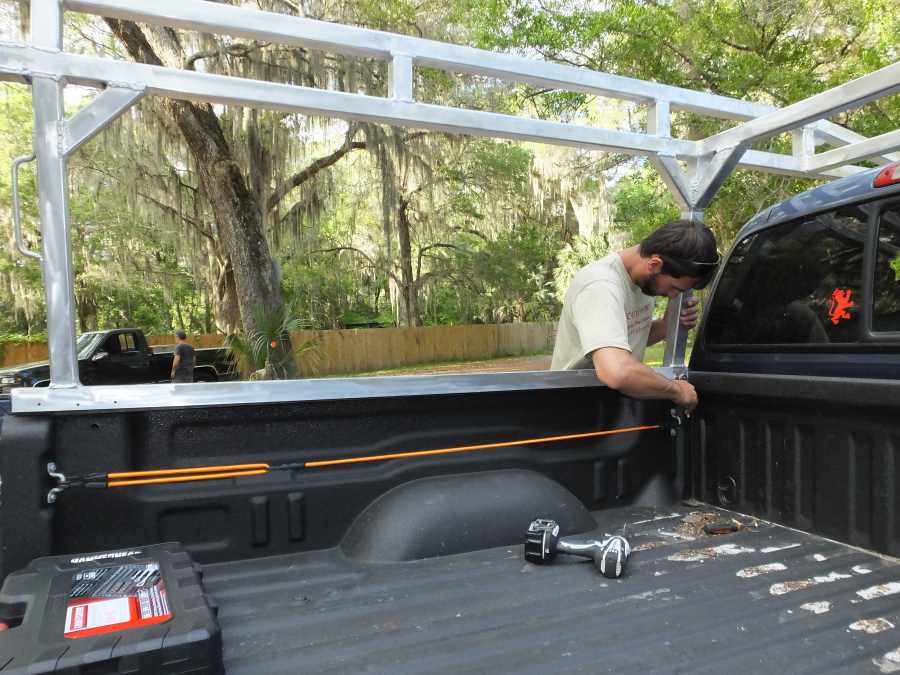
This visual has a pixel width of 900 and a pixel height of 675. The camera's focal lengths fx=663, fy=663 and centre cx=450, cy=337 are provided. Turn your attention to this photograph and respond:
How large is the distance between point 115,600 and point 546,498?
1396 millimetres

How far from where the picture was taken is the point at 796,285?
2.43 m

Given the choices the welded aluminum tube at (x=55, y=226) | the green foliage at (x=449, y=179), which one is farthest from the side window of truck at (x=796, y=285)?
the green foliage at (x=449, y=179)

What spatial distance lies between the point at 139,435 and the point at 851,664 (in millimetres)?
1905

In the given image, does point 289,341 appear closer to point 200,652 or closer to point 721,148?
point 721,148

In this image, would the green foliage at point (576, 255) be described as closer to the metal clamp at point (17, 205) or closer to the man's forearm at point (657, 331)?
the man's forearm at point (657, 331)

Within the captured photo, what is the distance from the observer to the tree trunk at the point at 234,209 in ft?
39.6

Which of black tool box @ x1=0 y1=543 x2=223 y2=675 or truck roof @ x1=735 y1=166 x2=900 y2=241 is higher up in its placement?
truck roof @ x1=735 y1=166 x2=900 y2=241

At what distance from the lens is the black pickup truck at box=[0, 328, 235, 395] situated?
37.3 ft

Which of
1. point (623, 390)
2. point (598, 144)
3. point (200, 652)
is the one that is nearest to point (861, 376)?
point (623, 390)

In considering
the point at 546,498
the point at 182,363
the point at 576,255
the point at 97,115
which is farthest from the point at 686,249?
the point at 576,255

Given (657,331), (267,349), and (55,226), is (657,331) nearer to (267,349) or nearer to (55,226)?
(55,226)

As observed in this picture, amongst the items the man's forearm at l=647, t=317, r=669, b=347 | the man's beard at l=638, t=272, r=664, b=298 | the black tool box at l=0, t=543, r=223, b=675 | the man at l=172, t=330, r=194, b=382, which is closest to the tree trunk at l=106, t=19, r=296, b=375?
the man at l=172, t=330, r=194, b=382

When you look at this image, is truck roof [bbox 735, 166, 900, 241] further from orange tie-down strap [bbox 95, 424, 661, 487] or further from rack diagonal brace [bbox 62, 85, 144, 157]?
rack diagonal brace [bbox 62, 85, 144, 157]

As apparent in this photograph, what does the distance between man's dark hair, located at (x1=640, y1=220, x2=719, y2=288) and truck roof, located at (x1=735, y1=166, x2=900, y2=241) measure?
241 millimetres
